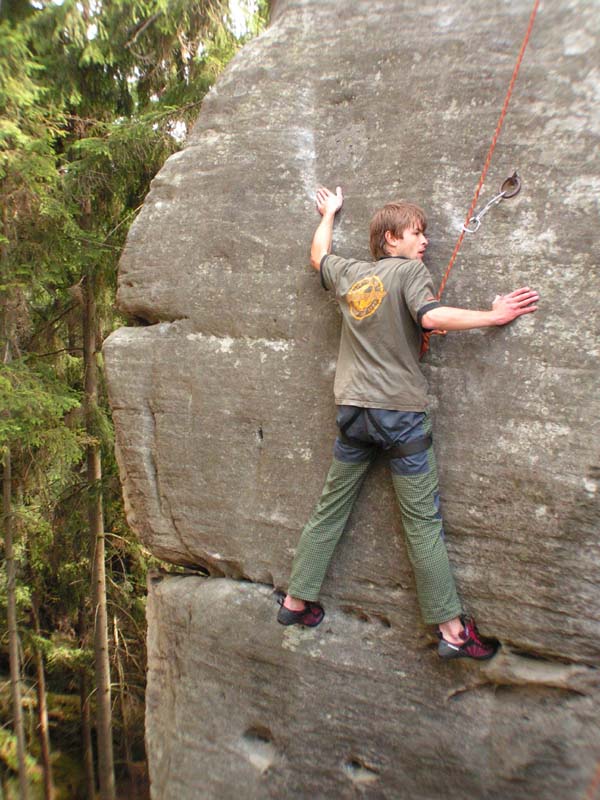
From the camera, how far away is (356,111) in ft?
12.0

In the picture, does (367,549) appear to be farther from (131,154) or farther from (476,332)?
Result: (131,154)

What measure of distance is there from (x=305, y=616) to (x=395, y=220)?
2034mm

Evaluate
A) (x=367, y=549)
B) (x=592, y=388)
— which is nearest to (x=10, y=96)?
(x=367, y=549)

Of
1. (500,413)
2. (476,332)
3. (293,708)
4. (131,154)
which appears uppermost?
(131,154)

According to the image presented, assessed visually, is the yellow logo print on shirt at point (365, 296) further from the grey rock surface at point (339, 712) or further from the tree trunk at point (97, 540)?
the tree trunk at point (97, 540)

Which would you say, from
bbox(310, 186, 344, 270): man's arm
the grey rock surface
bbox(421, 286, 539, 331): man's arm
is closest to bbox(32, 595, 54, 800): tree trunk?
the grey rock surface

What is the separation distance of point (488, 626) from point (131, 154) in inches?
202

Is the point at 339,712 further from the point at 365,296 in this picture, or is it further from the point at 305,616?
the point at 365,296

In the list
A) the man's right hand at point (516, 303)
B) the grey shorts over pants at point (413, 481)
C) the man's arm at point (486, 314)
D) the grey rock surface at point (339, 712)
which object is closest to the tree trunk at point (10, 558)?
the grey rock surface at point (339, 712)

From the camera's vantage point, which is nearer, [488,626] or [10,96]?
[488,626]

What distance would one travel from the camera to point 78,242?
6531 mm

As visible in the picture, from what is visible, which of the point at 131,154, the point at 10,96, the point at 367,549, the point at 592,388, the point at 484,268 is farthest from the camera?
the point at 131,154

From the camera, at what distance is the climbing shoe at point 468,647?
3.19 meters

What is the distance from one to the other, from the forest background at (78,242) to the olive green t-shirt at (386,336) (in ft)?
10.6
